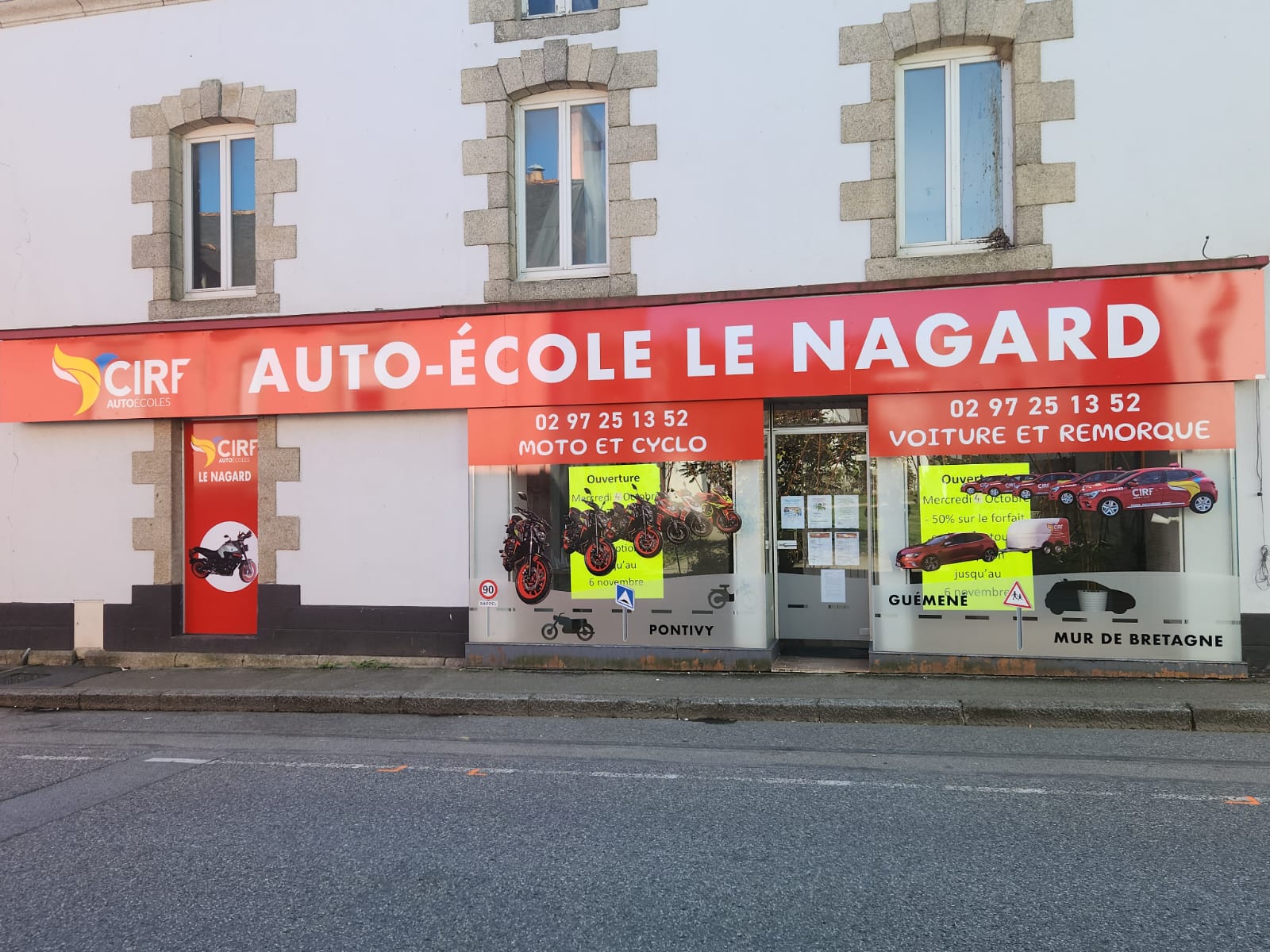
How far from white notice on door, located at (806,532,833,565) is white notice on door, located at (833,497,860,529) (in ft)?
0.49

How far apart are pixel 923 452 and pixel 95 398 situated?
8.66 metres

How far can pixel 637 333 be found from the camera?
844 centimetres

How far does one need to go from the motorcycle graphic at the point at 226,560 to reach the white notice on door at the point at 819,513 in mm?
6005

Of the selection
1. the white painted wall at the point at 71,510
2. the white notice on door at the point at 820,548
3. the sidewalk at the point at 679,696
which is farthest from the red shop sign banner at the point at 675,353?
the sidewalk at the point at 679,696

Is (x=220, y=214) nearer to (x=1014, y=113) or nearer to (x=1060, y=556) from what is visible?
(x=1014, y=113)

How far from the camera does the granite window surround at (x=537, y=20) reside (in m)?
8.63

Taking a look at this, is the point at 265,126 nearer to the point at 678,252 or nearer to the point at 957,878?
the point at 678,252

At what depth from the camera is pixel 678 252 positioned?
8500 mm

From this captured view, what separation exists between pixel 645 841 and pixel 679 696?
9.77 ft

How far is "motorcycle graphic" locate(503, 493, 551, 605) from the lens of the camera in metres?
8.72

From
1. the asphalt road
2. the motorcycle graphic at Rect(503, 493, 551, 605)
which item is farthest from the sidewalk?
the motorcycle graphic at Rect(503, 493, 551, 605)

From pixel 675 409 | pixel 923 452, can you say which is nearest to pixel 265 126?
pixel 675 409

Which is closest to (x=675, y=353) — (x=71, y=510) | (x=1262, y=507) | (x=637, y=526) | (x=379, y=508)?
(x=637, y=526)

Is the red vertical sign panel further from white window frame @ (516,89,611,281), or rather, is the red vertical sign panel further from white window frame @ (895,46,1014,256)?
white window frame @ (895,46,1014,256)
